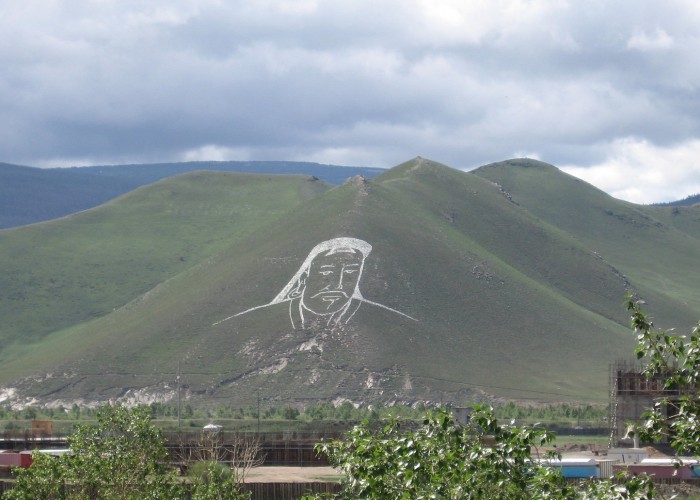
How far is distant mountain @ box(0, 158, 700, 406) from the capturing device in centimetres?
11500

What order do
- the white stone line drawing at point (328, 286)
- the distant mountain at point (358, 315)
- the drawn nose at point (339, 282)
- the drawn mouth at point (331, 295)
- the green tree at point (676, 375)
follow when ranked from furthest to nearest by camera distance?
the drawn nose at point (339, 282), the drawn mouth at point (331, 295), the white stone line drawing at point (328, 286), the distant mountain at point (358, 315), the green tree at point (676, 375)

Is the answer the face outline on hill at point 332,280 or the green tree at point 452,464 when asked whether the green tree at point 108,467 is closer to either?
the green tree at point 452,464

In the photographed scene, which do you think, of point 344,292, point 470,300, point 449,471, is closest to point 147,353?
point 344,292

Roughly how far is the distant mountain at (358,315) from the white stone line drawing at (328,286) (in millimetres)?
205

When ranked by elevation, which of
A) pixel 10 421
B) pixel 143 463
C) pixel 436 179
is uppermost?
pixel 436 179

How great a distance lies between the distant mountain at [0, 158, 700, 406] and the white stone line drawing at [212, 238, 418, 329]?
0.67 feet

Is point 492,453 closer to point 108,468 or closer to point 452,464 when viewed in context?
point 452,464

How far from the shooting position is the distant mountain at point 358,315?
115 m

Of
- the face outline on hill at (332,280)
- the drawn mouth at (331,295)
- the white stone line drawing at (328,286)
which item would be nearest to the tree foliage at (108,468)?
the white stone line drawing at (328,286)

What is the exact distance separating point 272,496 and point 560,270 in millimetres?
109607

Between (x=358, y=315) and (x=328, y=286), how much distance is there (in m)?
7.56

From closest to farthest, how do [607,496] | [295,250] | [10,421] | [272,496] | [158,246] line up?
[607,496]
[272,496]
[10,421]
[295,250]
[158,246]

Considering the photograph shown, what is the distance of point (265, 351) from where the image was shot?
120 meters

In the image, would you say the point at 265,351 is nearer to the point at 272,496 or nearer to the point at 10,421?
the point at 10,421
